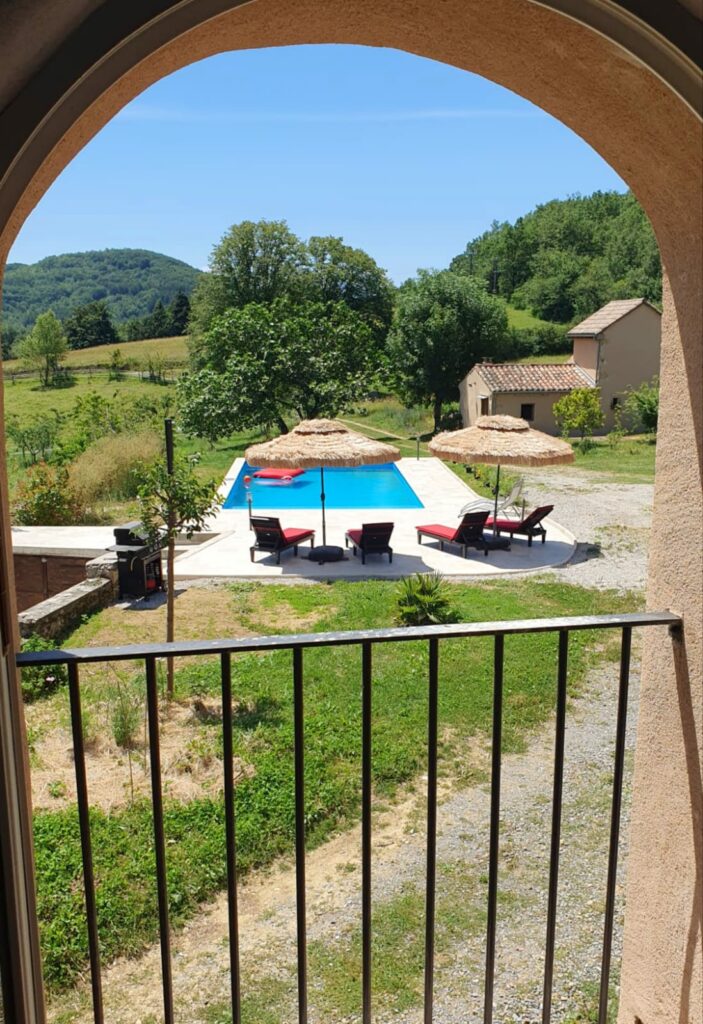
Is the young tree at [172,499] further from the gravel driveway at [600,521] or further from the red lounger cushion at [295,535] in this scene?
the gravel driveway at [600,521]

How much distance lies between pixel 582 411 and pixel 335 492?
894 centimetres

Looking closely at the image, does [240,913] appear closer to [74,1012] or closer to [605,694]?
[74,1012]

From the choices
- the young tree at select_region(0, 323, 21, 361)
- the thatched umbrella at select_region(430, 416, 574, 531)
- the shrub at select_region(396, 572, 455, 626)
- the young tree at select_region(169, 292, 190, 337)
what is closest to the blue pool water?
the thatched umbrella at select_region(430, 416, 574, 531)

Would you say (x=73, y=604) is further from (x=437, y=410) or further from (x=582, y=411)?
(x=437, y=410)

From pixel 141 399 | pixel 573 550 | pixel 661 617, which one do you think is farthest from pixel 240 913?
pixel 141 399

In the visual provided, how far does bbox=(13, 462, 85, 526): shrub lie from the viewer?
13891mm

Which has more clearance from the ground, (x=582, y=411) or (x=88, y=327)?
(x=88, y=327)

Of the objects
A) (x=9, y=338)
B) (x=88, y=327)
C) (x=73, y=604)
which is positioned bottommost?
(x=73, y=604)

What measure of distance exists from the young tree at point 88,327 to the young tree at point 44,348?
1186 cm

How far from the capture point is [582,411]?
920 inches

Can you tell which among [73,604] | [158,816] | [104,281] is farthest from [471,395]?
[104,281]

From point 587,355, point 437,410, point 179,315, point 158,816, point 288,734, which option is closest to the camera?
point 158,816

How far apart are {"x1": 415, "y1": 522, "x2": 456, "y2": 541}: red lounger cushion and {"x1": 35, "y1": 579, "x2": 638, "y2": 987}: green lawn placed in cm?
237

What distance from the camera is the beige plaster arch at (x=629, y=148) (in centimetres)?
121
